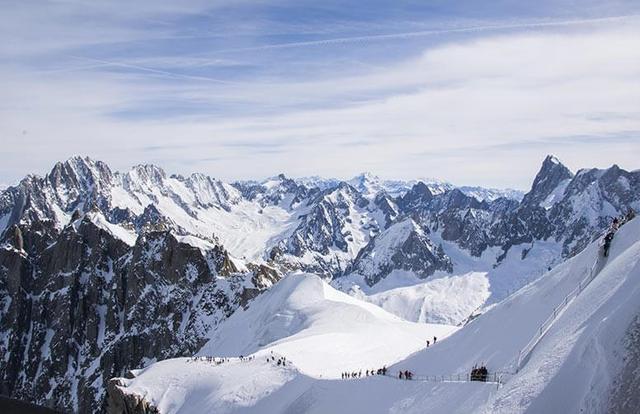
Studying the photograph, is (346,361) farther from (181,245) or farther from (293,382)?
(181,245)

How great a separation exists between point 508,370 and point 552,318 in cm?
647

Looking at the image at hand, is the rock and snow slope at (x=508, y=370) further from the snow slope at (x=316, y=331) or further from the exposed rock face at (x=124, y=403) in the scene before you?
the snow slope at (x=316, y=331)

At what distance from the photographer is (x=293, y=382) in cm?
6500

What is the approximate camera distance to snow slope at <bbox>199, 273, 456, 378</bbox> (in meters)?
77.9

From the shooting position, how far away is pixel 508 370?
132 ft

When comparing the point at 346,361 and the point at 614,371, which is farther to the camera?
the point at 346,361

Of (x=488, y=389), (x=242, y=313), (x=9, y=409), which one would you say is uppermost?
(x=9, y=409)

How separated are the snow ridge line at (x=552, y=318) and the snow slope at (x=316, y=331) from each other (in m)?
27.9

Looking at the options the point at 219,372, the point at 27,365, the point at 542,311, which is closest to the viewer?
A: the point at 542,311

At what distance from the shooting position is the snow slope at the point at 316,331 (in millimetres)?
77938

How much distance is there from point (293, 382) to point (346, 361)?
13044 mm

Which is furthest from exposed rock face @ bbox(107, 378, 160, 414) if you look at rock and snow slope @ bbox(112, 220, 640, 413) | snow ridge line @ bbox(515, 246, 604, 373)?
snow ridge line @ bbox(515, 246, 604, 373)

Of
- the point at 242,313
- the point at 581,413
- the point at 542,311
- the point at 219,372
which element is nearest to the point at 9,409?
the point at 581,413

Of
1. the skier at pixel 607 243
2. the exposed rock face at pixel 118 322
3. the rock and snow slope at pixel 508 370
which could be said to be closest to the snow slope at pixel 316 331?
the rock and snow slope at pixel 508 370
